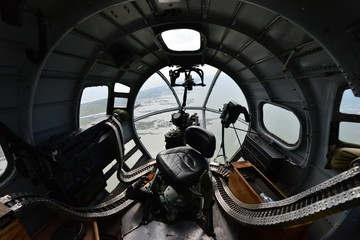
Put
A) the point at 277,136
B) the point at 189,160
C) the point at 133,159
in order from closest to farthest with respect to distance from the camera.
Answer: the point at 189,160 < the point at 277,136 < the point at 133,159

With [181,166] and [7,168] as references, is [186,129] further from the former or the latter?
[7,168]

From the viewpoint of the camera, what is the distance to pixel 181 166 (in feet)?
7.95

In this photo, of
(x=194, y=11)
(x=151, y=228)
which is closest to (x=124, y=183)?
(x=151, y=228)

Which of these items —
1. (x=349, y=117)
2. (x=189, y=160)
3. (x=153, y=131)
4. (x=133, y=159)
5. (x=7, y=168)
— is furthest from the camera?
(x=153, y=131)

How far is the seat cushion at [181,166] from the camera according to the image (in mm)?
2196

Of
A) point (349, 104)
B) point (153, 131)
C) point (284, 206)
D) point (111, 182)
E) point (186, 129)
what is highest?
point (349, 104)

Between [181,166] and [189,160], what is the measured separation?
224 mm

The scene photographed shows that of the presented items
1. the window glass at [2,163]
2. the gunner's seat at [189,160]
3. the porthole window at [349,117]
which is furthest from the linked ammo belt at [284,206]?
the porthole window at [349,117]

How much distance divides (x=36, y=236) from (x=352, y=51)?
16.0ft

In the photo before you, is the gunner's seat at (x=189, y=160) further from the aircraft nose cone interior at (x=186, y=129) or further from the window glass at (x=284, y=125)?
the window glass at (x=284, y=125)

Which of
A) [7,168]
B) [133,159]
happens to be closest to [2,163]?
[7,168]

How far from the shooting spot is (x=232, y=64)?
5.12 metres

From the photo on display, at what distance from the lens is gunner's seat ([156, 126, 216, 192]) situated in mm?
2219

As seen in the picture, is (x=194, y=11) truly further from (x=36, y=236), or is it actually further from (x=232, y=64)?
(x=36, y=236)
